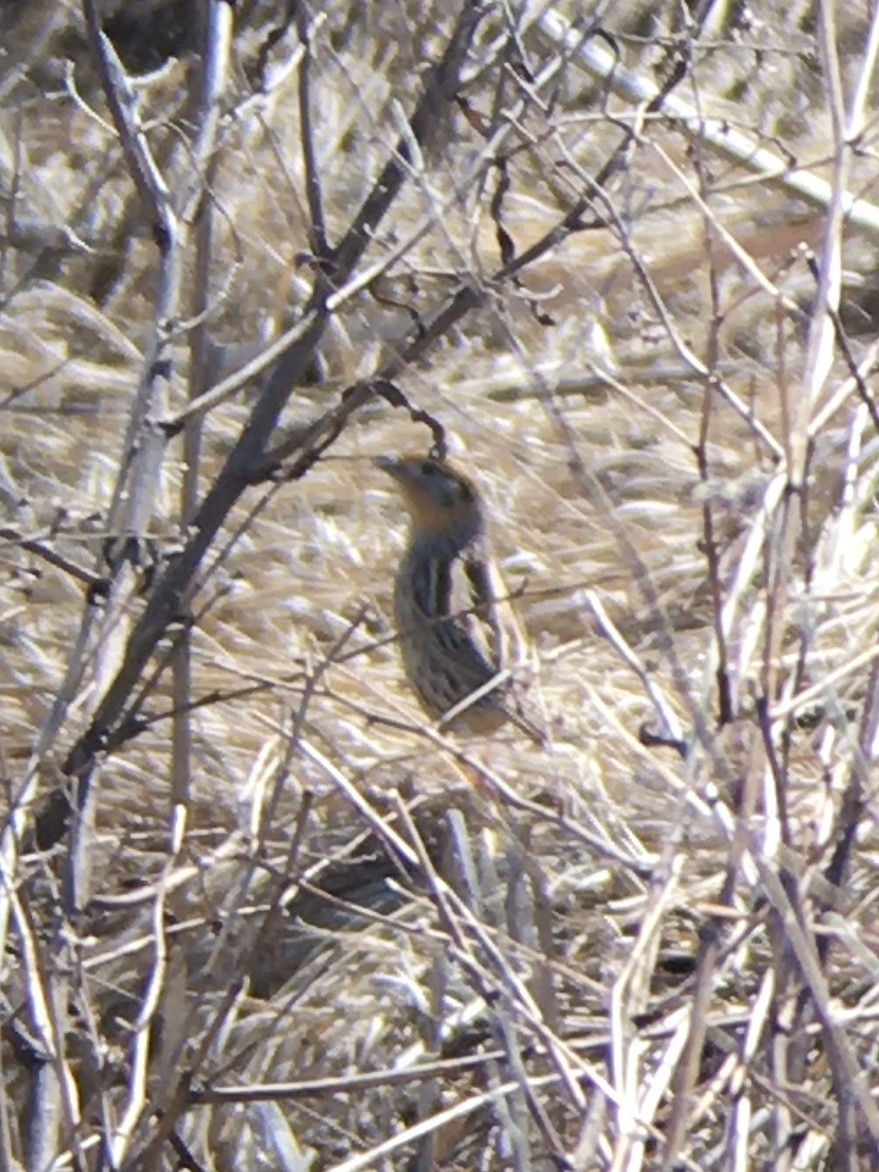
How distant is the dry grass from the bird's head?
0.34m

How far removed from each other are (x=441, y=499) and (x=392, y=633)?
396mm

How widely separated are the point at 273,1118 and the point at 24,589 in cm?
189

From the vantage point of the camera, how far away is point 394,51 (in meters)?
7.68

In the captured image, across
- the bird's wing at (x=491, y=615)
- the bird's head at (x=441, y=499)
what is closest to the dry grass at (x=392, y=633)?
the bird's wing at (x=491, y=615)

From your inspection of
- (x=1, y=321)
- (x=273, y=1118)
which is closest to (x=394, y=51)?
(x=1, y=321)

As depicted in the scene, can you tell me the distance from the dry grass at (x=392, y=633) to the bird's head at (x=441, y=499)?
34 centimetres

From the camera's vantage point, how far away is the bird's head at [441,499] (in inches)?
226

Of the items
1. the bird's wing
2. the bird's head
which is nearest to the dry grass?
the bird's wing

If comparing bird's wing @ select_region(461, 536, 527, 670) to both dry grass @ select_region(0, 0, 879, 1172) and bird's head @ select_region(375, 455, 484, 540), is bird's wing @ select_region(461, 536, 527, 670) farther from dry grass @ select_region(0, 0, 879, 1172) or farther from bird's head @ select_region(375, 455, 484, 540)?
dry grass @ select_region(0, 0, 879, 1172)

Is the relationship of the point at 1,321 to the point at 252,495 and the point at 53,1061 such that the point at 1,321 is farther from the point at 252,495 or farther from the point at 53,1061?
the point at 53,1061

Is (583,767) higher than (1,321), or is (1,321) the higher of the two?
(1,321)

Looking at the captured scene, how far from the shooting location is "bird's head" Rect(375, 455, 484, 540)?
5.73 meters

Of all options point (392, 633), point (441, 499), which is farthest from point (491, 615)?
point (392, 633)

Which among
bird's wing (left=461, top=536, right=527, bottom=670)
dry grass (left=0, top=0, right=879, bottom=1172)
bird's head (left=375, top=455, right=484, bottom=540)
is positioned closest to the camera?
dry grass (left=0, top=0, right=879, bottom=1172)
